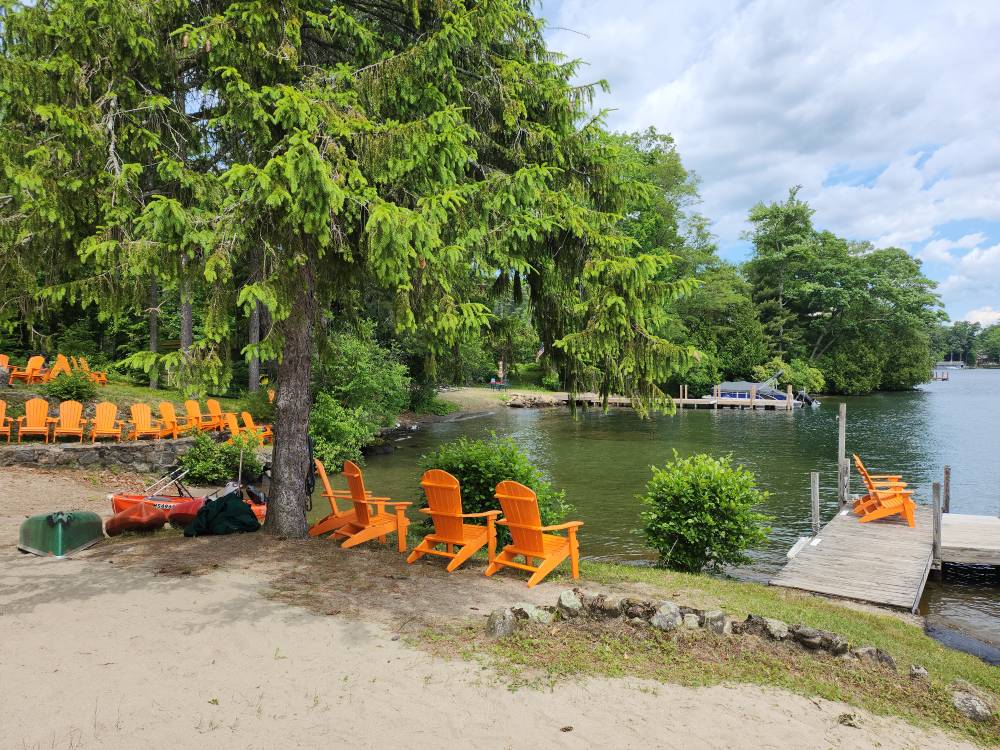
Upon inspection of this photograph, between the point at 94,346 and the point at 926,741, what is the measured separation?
34591 millimetres

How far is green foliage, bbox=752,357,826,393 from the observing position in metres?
55.9

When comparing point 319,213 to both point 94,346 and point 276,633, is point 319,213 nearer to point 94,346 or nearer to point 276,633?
point 276,633

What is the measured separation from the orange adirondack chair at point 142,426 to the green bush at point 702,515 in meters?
12.9

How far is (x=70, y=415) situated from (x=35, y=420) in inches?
27.4

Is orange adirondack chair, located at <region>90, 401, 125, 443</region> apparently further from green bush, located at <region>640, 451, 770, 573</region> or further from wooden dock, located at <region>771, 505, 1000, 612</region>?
wooden dock, located at <region>771, 505, 1000, 612</region>

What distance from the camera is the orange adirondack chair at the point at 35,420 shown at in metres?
15.0

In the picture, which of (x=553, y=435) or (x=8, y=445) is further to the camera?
(x=553, y=435)

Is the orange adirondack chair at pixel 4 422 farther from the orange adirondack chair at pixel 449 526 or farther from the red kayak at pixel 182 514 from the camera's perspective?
the orange adirondack chair at pixel 449 526

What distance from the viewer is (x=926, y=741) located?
3.89 m

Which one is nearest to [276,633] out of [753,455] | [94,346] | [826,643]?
[826,643]

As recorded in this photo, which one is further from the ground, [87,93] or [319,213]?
[87,93]

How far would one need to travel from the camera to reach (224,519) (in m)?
8.57

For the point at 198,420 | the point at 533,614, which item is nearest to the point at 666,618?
the point at 533,614

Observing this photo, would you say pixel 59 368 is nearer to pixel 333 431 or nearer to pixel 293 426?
pixel 333 431
